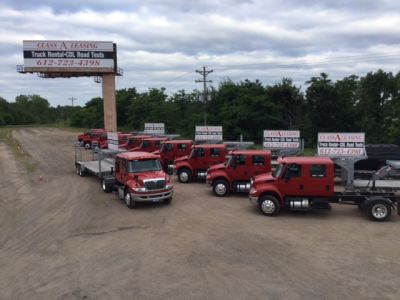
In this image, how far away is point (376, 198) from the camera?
15664 mm

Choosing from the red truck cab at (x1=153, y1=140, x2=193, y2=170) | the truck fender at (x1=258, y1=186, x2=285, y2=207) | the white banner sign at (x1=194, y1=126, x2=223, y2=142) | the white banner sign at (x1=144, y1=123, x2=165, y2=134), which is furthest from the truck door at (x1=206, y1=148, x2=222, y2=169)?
the white banner sign at (x1=144, y1=123, x2=165, y2=134)

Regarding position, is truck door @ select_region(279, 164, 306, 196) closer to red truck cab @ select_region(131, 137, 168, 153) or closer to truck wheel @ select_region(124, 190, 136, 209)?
truck wheel @ select_region(124, 190, 136, 209)

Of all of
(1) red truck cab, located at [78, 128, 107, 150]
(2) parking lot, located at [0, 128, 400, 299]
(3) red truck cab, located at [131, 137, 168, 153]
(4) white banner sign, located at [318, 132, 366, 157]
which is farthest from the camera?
(1) red truck cab, located at [78, 128, 107, 150]

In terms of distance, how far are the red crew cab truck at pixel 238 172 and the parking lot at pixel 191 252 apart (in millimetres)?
628

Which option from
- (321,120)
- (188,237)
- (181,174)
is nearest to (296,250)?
(188,237)

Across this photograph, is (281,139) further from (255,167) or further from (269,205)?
(269,205)

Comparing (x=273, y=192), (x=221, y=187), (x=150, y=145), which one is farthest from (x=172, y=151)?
(x=273, y=192)

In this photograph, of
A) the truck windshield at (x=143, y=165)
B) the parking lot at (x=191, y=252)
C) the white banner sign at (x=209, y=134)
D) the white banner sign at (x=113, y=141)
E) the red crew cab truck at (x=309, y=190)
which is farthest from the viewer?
the white banner sign at (x=209, y=134)

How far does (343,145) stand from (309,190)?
3.89 m

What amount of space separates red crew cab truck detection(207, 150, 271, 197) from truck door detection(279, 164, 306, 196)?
3.66m

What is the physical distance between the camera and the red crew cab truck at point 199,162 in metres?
24.2

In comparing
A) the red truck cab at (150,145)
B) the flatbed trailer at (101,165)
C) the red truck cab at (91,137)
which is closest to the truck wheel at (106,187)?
the flatbed trailer at (101,165)

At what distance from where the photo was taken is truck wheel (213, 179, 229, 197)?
795 inches

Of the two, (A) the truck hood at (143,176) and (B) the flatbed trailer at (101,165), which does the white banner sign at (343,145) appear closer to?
(A) the truck hood at (143,176)
